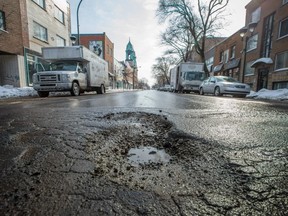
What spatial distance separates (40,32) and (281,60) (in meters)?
22.0

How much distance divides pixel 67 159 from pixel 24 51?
56.7 ft

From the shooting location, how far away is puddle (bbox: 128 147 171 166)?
181 cm

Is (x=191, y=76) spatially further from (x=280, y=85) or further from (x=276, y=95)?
(x=276, y=95)

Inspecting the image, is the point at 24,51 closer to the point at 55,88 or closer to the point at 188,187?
the point at 55,88

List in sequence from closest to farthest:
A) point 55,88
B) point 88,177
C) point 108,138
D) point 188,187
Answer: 1. point 188,187
2. point 88,177
3. point 108,138
4. point 55,88

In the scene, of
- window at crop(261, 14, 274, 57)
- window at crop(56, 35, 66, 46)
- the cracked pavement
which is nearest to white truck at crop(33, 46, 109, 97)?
the cracked pavement

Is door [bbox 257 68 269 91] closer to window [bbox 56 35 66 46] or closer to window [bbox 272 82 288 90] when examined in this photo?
window [bbox 272 82 288 90]

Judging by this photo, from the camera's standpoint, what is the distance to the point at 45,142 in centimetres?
232

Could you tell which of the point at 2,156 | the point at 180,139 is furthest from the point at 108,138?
→ the point at 2,156

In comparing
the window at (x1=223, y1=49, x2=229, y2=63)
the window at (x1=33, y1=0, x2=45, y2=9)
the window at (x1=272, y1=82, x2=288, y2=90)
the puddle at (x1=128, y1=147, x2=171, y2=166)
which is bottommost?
the puddle at (x1=128, y1=147, x2=171, y2=166)

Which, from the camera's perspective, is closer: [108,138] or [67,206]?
[67,206]

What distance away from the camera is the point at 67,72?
35.7 feet

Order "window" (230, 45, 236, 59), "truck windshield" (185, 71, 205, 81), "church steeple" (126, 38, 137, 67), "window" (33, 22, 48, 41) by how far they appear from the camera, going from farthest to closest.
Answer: "church steeple" (126, 38, 137, 67), "window" (230, 45, 236, 59), "truck windshield" (185, 71, 205, 81), "window" (33, 22, 48, 41)

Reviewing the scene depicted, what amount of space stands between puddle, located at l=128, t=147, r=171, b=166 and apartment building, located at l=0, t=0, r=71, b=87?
14395 millimetres
